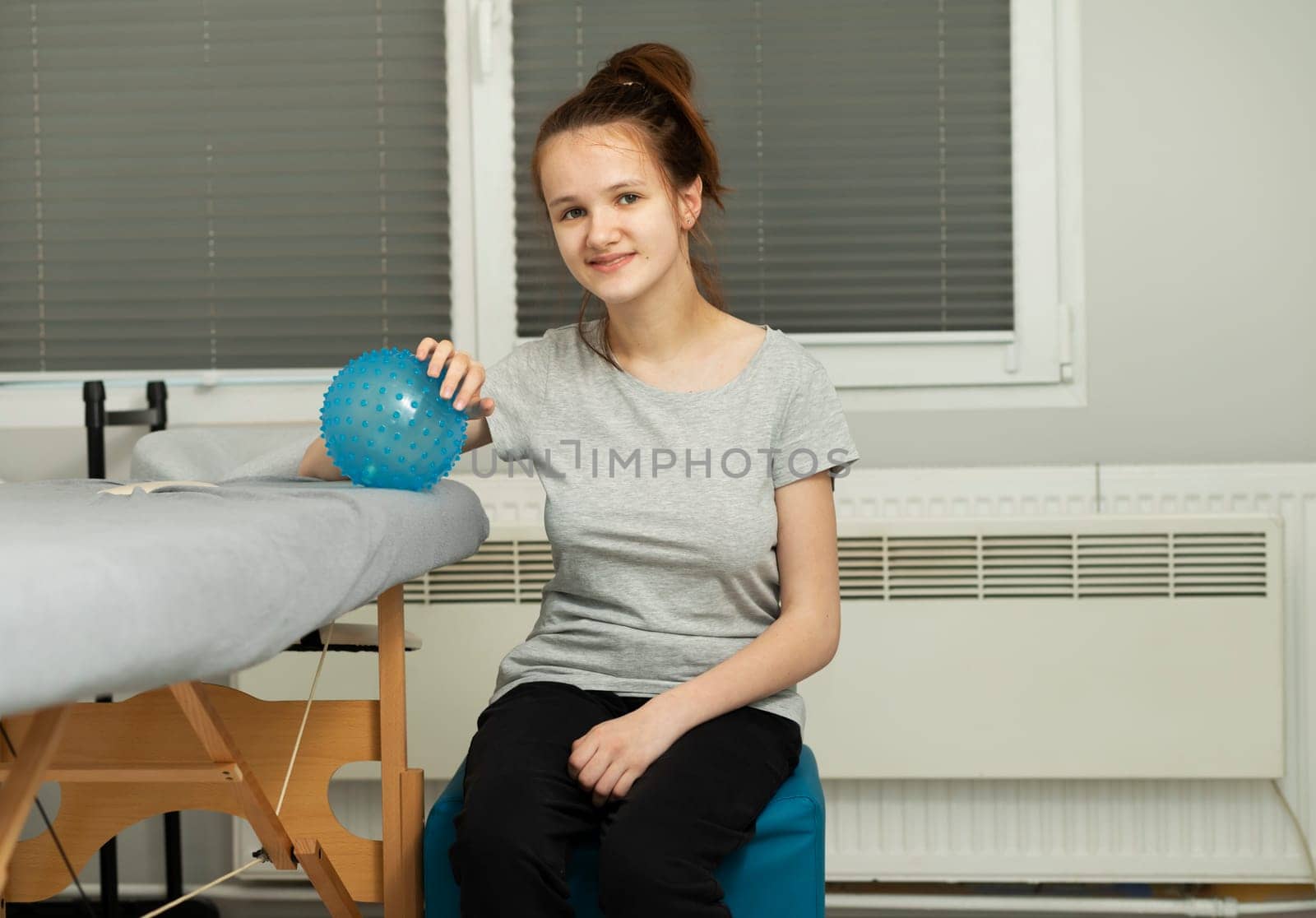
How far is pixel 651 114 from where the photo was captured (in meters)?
1.25

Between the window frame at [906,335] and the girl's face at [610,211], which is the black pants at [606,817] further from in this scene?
the window frame at [906,335]

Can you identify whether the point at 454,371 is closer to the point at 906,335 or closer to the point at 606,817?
the point at 606,817

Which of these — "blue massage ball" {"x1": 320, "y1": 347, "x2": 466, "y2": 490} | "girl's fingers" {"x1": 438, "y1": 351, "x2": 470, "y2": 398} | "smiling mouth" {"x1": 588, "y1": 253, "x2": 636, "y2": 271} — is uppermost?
"smiling mouth" {"x1": 588, "y1": 253, "x2": 636, "y2": 271}

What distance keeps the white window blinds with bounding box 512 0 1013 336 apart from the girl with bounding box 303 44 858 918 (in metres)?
0.70

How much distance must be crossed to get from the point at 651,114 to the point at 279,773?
79 cm

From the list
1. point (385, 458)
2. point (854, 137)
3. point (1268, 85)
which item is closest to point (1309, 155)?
point (1268, 85)

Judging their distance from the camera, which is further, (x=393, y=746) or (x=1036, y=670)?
(x=1036, y=670)

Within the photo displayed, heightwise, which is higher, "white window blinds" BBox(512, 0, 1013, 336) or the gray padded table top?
"white window blinds" BBox(512, 0, 1013, 336)

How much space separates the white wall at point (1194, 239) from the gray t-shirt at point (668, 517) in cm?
78

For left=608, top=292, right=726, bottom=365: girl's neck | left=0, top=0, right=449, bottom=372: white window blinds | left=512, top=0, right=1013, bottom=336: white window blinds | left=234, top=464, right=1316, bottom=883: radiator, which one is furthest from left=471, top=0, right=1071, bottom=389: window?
left=608, top=292, right=726, bottom=365: girl's neck

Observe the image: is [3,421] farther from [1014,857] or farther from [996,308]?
[1014,857]

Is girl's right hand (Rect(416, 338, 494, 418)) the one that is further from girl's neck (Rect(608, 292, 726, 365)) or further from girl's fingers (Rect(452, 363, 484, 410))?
girl's neck (Rect(608, 292, 726, 365))

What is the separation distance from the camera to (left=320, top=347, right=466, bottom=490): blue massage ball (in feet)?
3.48

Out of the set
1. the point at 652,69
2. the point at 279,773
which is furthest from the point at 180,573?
the point at 652,69
